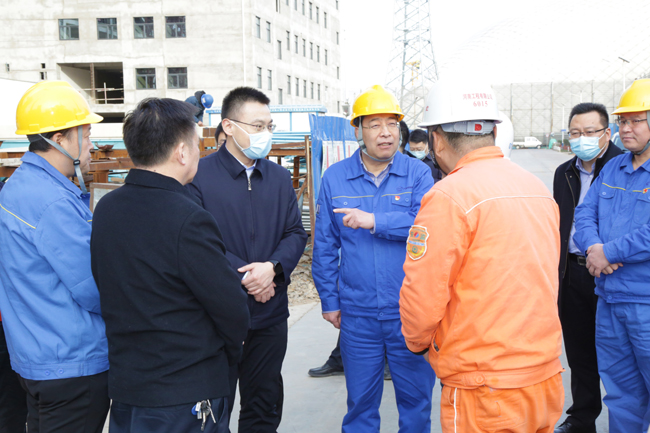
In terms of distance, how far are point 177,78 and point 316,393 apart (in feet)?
117

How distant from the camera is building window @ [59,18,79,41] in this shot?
35.8m

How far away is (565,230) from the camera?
141 inches

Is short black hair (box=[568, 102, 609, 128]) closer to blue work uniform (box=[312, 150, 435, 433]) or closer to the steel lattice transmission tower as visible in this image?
blue work uniform (box=[312, 150, 435, 433])

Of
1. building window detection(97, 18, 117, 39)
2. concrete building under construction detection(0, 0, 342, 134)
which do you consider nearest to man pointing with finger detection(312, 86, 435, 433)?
concrete building under construction detection(0, 0, 342, 134)

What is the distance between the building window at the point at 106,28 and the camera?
3575 centimetres

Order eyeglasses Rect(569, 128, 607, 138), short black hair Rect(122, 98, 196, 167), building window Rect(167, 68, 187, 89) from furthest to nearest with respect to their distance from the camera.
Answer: building window Rect(167, 68, 187, 89) < eyeglasses Rect(569, 128, 607, 138) < short black hair Rect(122, 98, 196, 167)

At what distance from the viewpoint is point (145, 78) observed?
35.9 meters

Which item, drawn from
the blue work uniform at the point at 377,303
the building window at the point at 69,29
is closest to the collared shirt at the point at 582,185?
the blue work uniform at the point at 377,303

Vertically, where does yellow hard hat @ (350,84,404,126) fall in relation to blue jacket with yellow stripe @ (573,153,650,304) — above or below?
above

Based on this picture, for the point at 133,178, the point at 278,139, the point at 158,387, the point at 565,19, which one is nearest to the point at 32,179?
the point at 133,178

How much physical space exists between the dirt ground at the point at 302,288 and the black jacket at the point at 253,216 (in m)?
4.01

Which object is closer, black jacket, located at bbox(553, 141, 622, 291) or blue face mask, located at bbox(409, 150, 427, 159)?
black jacket, located at bbox(553, 141, 622, 291)

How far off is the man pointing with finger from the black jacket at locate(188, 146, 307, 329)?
0.89 feet

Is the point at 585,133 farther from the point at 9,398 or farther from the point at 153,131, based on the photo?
the point at 9,398
